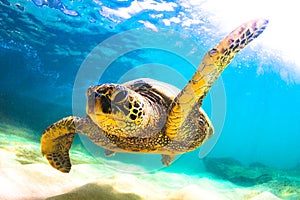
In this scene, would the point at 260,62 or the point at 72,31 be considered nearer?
the point at 72,31

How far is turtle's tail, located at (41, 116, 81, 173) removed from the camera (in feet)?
12.6

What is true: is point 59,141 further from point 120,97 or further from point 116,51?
point 116,51

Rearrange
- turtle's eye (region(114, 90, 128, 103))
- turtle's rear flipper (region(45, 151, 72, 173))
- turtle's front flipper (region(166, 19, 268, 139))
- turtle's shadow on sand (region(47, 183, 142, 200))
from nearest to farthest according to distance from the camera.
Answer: turtle's eye (region(114, 90, 128, 103))
turtle's front flipper (region(166, 19, 268, 139))
turtle's shadow on sand (region(47, 183, 142, 200))
turtle's rear flipper (region(45, 151, 72, 173))

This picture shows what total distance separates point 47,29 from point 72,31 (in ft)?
6.38

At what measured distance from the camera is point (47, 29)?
643 inches

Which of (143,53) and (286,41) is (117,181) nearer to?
(143,53)

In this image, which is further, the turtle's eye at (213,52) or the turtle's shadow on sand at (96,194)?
the turtle's shadow on sand at (96,194)

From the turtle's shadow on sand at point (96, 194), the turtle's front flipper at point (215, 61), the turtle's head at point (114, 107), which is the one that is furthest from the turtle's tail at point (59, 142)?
the turtle's front flipper at point (215, 61)

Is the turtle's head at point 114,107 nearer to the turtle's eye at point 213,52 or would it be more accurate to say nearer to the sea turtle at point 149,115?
the sea turtle at point 149,115

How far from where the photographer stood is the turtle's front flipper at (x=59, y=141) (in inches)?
151

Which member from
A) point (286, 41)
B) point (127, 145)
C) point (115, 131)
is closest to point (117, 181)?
point (127, 145)

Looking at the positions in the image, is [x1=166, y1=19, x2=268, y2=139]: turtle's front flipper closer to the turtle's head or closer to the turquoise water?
the turtle's head

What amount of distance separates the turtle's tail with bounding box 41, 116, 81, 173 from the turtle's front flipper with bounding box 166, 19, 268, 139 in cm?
185

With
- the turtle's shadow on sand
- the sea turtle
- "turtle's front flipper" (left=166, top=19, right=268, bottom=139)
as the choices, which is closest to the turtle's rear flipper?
the sea turtle
